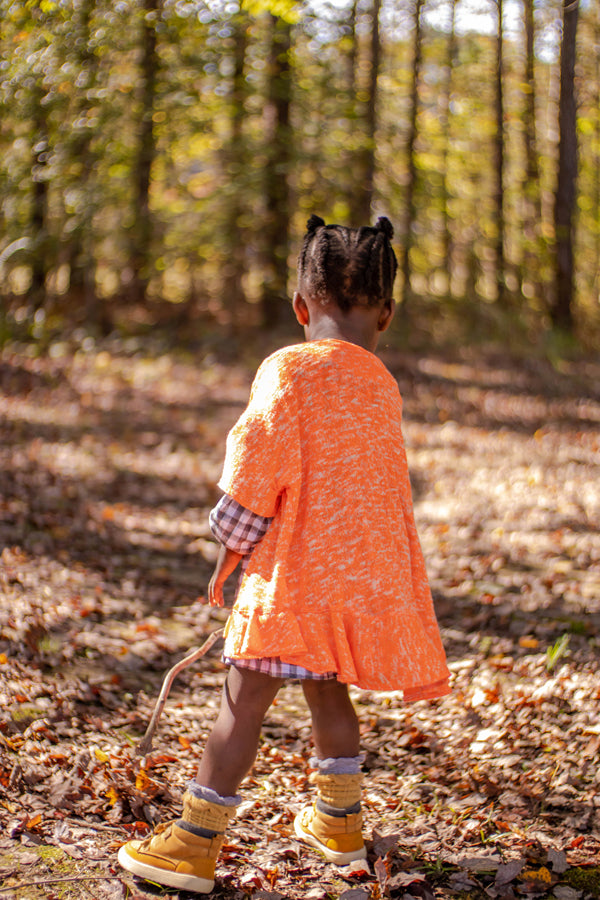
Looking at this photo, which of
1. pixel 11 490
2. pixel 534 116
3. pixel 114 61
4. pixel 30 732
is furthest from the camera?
pixel 534 116

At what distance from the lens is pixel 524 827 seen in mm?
3127

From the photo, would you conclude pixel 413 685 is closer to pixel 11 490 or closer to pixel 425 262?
pixel 11 490

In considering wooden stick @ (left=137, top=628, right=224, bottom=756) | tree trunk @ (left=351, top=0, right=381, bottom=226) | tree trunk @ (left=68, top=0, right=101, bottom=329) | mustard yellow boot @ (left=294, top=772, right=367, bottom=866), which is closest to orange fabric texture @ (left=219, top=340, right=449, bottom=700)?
wooden stick @ (left=137, top=628, right=224, bottom=756)

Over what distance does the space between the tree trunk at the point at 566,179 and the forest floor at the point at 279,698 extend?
9188mm

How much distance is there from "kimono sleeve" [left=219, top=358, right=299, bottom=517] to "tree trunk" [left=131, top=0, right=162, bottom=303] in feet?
29.6

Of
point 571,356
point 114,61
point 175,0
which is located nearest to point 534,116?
point 571,356

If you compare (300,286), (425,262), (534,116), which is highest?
(534,116)

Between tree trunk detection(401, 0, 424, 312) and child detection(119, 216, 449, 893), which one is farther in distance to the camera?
→ tree trunk detection(401, 0, 424, 312)

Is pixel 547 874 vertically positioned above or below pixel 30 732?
below

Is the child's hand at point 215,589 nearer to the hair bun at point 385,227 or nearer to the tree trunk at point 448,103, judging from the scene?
the hair bun at point 385,227

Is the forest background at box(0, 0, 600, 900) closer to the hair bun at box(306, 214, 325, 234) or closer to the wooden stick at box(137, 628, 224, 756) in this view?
the wooden stick at box(137, 628, 224, 756)

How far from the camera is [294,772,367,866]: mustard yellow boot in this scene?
9.15 feet

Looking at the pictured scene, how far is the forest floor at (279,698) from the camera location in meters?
2.87

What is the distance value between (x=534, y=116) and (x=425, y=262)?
15.5ft
